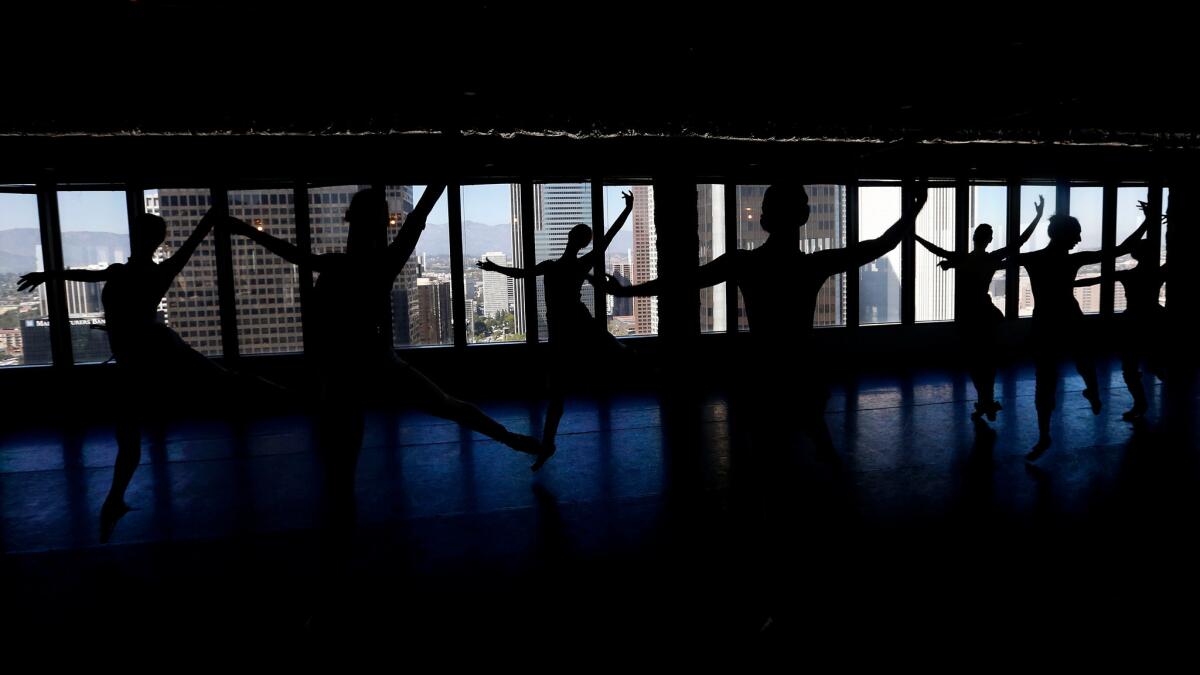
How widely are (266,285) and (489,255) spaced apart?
2.82 meters

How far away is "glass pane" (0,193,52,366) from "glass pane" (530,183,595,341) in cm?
561

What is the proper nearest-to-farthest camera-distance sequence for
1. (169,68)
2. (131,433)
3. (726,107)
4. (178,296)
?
(131,433) → (169,68) → (726,107) → (178,296)

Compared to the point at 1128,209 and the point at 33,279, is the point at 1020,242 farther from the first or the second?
the point at 1128,209

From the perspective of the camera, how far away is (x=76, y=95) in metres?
5.12

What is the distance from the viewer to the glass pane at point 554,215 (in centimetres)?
916

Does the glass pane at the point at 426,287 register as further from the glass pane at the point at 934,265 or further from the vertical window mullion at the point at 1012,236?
the vertical window mullion at the point at 1012,236

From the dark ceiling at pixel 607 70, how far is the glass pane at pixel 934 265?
12.8 feet

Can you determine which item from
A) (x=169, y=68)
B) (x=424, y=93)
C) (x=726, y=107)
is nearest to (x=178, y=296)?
(x=169, y=68)

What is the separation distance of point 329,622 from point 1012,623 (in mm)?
2593

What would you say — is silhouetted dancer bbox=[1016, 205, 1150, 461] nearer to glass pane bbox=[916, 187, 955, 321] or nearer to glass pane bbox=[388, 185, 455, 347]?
glass pane bbox=[916, 187, 955, 321]

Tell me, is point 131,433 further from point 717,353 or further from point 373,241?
point 717,353

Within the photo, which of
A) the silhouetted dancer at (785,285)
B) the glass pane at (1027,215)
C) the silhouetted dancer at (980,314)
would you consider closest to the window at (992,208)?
the glass pane at (1027,215)

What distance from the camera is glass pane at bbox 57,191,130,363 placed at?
8.24 metres

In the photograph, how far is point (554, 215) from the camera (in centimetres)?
931
